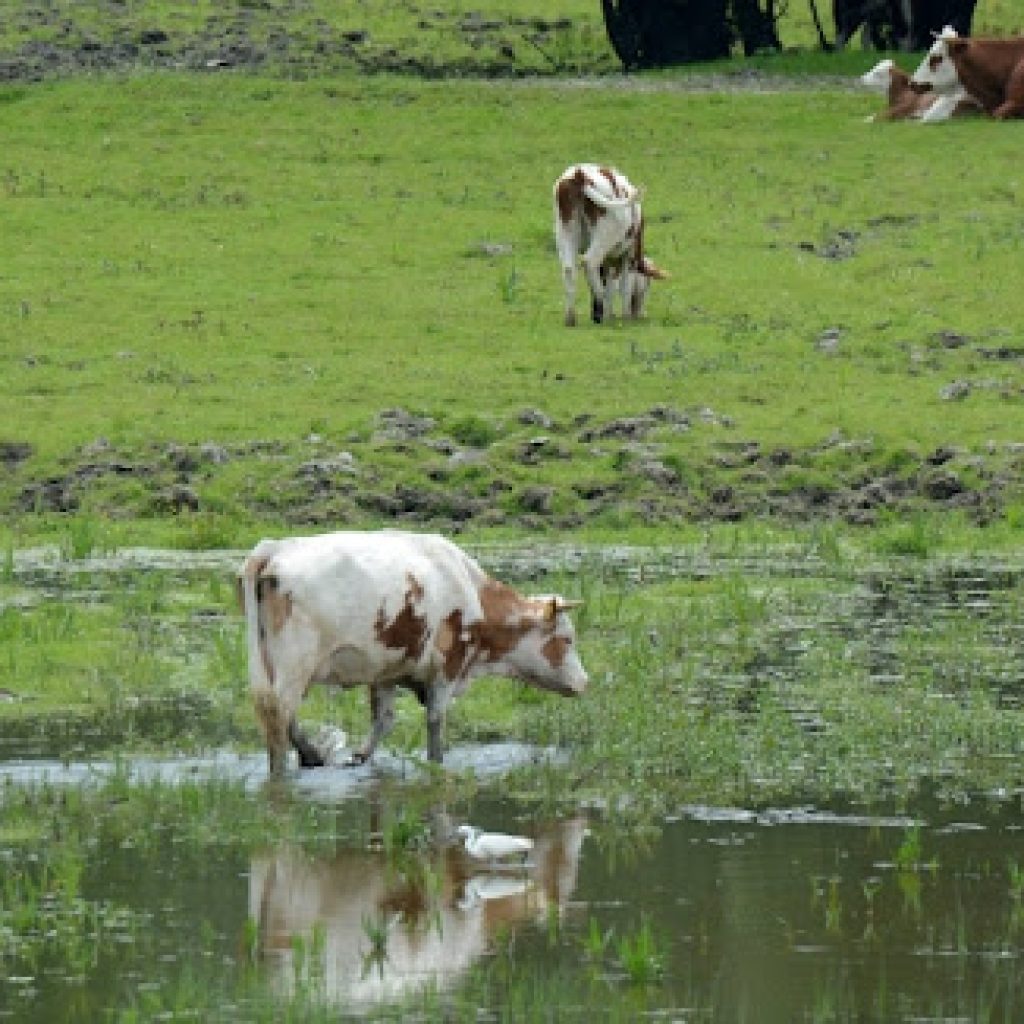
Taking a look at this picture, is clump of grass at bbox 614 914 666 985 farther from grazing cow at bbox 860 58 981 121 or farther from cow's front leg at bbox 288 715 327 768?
grazing cow at bbox 860 58 981 121

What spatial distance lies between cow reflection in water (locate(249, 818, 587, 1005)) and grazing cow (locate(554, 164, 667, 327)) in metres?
16.6

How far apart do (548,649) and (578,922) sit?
3999mm

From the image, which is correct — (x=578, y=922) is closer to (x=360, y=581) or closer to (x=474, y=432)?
(x=360, y=581)

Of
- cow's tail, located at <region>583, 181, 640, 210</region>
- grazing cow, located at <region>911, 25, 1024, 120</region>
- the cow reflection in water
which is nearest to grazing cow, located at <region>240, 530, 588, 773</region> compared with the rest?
the cow reflection in water

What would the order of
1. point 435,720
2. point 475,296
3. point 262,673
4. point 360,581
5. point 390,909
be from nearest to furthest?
1. point 390,909
2. point 262,673
3. point 360,581
4. point 435,720
5. point 475,296

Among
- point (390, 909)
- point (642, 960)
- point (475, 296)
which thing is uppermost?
point (642, 960)

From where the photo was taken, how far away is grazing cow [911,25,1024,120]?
1560 inches

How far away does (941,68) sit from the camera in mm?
39750

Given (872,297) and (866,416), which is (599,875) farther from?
(872,297)

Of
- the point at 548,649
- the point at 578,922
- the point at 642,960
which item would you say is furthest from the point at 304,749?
the point at 642,960

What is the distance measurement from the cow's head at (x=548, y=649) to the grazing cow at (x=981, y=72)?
1025 inches

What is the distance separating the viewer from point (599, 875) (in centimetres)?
1153

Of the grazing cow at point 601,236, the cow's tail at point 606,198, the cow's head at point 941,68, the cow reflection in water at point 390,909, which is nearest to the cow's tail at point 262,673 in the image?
the cow reflection in water at point 390,909

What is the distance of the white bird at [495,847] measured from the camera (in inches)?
459
